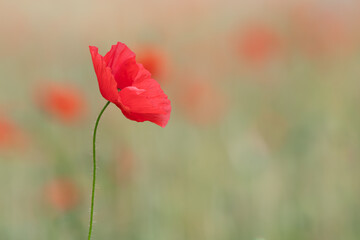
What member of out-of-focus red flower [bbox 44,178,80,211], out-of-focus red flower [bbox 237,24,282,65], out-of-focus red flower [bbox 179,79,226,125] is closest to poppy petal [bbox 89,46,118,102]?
out-of-focus red flower [bbox 44,178,80,211]

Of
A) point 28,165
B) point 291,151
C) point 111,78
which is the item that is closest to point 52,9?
point 28,165

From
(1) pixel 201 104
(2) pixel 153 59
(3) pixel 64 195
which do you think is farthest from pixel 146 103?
(1) pixel 201 104

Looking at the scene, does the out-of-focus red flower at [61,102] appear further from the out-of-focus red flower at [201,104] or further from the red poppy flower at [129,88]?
the red poppy flower at [129,88]

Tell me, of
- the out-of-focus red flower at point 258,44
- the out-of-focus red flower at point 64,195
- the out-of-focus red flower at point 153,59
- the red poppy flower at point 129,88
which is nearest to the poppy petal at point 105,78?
the red poppy flower at point 129,88

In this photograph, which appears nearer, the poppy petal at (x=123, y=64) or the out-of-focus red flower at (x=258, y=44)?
the poppy petal at (x=123, y=64)

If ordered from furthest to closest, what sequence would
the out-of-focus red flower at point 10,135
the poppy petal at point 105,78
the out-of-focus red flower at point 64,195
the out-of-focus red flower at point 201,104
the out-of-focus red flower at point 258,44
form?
the out-of-focus red flower at point 258,44 < the out-of-focus red flower at point 201,104 < the out-of-focus red flower at point 10,135 < the out-of-focus red flower at point 64,195 < the poppy petal at point 105,78

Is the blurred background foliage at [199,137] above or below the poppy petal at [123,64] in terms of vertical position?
below

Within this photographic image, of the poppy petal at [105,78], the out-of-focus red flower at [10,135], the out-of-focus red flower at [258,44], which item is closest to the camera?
the poppy petal at [105,78]

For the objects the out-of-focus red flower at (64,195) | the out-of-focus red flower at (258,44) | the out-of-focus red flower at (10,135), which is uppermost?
the out-of-focus red flower at (258,44)
